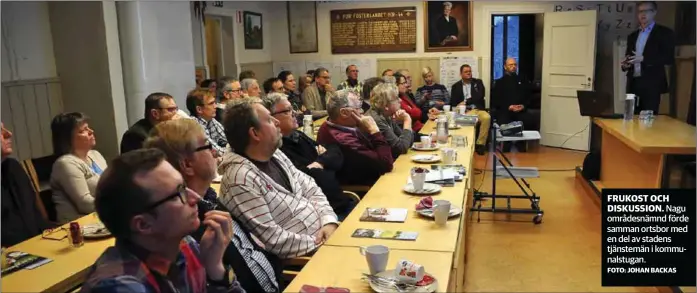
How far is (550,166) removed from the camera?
604 cm

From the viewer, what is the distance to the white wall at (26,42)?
155 inches

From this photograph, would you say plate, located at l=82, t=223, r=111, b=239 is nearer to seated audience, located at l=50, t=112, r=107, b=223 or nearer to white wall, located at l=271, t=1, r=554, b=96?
seated audience, located at l=50, t=112, r=107, b=223

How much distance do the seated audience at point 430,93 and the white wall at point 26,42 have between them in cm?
458

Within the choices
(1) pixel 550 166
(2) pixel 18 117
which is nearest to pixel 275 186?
(2) pixel 18 117

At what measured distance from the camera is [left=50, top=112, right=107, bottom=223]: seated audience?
2.74 m

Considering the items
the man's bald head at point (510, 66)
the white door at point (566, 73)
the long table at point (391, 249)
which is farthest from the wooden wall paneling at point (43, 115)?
the white door at point (566, 73)

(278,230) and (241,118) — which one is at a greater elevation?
(241,118)

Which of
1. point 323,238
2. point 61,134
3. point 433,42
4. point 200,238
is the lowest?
point 323,238

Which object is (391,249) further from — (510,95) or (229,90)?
(510,95)

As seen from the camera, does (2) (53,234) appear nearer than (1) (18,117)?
Yes

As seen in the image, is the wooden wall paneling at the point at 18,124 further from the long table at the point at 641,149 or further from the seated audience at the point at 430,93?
the seated audience at the point at 430,93

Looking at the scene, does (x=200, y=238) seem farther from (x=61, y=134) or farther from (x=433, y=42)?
(x=433, y=42)

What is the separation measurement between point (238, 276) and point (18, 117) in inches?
121

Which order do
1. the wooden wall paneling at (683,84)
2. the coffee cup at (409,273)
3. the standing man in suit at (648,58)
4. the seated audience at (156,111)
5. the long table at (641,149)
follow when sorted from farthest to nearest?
the wooden wall paneling at (683,84) → the standing man in suit at (648,58) → the seated audience at (156,111) → the long table at (641,149) → the coffee cup at (409,273)
